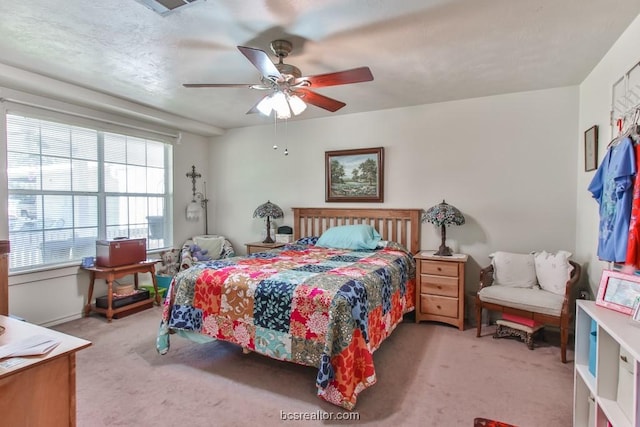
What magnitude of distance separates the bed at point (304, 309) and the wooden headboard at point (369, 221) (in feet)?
2.15

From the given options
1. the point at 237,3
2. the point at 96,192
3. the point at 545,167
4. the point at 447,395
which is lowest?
the point at 447,395

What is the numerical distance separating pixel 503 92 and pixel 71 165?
4748 millimetres

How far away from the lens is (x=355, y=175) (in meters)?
4.34

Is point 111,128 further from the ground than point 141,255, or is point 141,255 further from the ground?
point 111,128

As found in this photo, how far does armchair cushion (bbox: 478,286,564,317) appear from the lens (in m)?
2.78

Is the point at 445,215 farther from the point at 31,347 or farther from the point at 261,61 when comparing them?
the point at 31,347

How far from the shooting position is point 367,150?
422 cm

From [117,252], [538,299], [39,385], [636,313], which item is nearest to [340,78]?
[636,313]

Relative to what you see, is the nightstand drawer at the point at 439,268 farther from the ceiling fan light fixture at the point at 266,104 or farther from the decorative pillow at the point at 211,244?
the decorative pillow at the point at 211,244

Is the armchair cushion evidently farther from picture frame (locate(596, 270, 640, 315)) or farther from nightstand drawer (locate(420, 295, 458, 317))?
picture frame (locate(596, 270, 640, 315))

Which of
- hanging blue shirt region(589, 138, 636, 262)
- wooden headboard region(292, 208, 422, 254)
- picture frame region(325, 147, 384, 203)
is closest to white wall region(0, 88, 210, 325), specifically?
wooden headboard region(292, 208, 422, 254)

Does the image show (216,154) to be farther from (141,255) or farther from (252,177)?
(141,255)

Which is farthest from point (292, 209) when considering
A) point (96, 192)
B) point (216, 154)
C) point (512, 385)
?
point (512, 385)

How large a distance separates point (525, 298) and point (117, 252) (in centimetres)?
413
